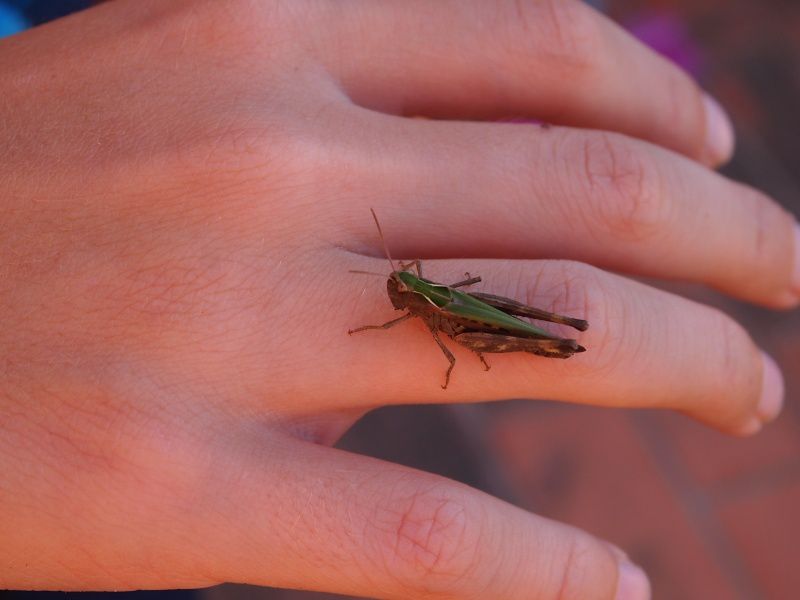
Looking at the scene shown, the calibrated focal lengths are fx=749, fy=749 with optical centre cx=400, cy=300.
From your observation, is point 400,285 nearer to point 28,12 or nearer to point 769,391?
point 769,391

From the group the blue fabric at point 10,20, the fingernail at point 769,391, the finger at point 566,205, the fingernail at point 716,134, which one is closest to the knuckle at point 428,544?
the finger at point 566,205

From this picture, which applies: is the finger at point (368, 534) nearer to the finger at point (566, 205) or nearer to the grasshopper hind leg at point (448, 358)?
the grasshopper hind leg at point (448, 358)

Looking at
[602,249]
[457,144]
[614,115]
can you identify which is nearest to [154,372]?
[457,144]

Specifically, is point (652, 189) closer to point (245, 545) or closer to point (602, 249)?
point (602, 249)

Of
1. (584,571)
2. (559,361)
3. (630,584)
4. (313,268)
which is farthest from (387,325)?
(630,584)

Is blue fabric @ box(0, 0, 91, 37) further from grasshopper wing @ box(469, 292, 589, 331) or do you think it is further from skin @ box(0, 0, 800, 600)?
grasshopper wing @ box(469, 292, 589, 331)
